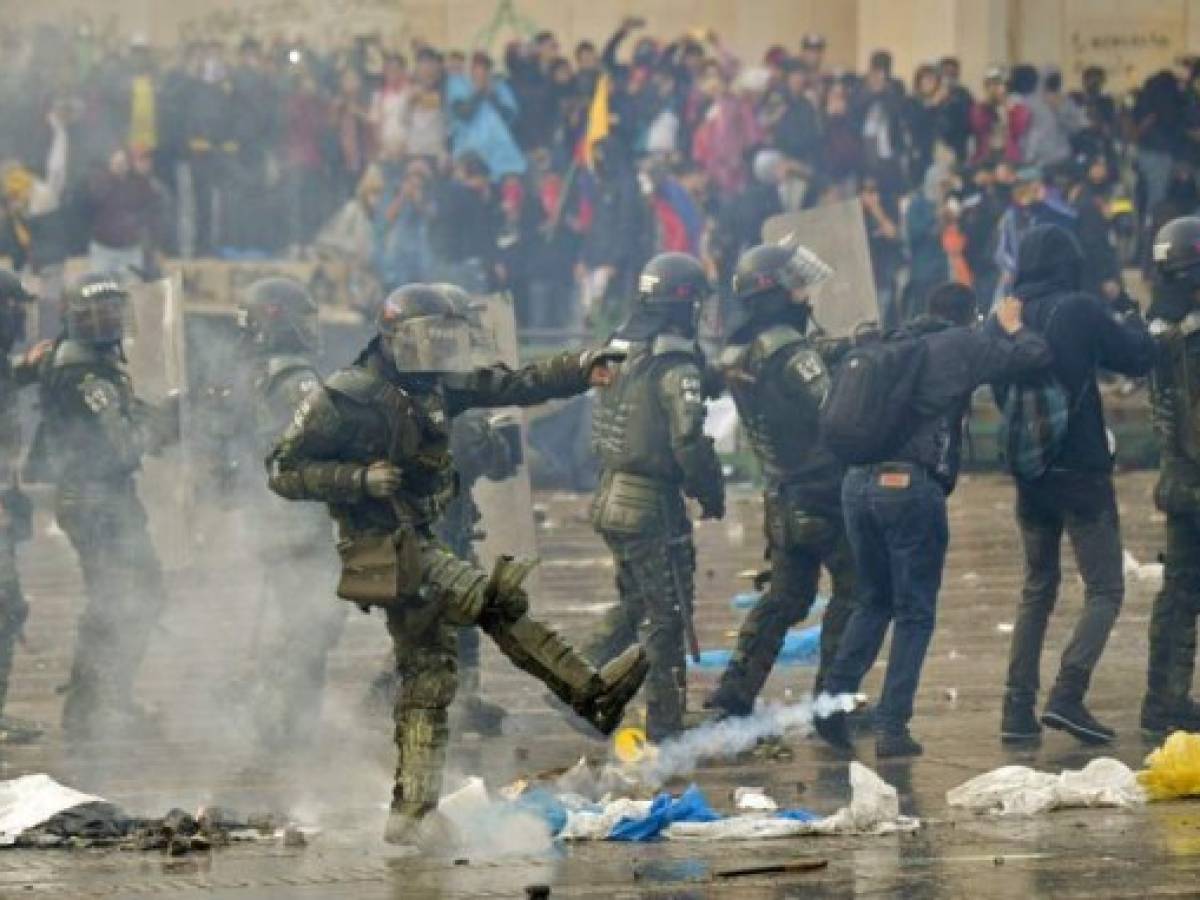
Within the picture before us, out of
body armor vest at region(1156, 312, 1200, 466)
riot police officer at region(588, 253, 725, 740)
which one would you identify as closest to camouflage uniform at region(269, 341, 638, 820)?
riot police officer at region(588, 253, 725, 740)

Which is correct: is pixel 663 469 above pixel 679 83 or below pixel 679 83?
below

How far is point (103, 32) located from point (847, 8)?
6.75 meters

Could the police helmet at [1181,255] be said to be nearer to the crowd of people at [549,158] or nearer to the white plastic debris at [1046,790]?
the white plastic debris at [1046,790]

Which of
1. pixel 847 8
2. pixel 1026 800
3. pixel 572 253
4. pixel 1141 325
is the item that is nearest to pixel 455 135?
pixel 572 253

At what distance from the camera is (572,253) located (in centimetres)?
2638

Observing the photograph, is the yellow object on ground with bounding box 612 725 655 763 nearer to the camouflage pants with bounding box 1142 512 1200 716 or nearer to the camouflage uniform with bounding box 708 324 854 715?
the camouflage uniform with bounding box 708 324 854 715

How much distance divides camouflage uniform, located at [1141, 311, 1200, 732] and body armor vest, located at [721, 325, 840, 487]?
1.30 metres

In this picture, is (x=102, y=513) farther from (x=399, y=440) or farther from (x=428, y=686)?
(x=428, y=686)

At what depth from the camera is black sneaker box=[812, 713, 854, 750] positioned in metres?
13.6

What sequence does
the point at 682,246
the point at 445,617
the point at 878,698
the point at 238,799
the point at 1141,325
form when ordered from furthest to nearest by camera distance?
the point at 682,246, the point at 878,698, the point at 1141,325, the point at 238,799, the point at 445,617

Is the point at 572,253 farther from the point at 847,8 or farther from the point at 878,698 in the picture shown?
the point at 878,698

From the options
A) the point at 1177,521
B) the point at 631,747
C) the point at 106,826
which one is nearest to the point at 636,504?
the point at 631,747

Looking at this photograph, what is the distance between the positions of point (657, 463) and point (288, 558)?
1.77m

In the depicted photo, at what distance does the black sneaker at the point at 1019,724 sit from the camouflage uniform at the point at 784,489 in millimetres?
937
